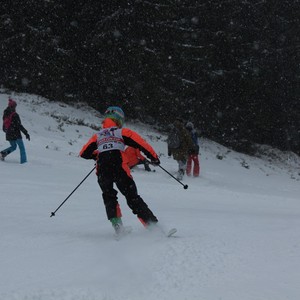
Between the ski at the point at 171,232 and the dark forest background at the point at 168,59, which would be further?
the dark forest background at the point at 168,59

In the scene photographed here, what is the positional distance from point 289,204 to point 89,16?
701 inches

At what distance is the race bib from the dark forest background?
1819cm

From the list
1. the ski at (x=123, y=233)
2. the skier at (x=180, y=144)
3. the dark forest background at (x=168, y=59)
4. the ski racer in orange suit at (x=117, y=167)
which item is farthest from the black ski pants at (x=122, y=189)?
the dark forest background at (x=168, y=59)

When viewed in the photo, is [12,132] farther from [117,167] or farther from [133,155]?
[117,167]

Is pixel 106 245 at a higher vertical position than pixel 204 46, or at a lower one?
lower

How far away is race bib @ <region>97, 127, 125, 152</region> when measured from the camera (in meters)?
5.94

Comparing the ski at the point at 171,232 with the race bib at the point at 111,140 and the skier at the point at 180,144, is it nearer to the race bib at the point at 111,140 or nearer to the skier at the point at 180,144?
the race bib at the point at 111,140

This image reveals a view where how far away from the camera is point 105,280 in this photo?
13.4 feet

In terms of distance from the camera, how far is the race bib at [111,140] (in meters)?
5.94

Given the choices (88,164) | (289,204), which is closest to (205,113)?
(88,164)

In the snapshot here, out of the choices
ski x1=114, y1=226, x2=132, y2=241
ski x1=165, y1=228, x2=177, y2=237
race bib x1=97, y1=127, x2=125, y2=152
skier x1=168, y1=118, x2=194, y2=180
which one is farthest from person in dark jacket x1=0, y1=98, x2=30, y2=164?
ski x1=165, y1=228, x2=177, y2=237

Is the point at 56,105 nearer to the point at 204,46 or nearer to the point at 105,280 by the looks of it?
the point at 204,46

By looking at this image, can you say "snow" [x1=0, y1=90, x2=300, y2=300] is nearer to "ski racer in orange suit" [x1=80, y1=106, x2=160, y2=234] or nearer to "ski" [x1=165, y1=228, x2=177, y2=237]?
"ski" [x1=165, y1=228, x2=177, y2=237]

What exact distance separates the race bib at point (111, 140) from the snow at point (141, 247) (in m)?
1.15
